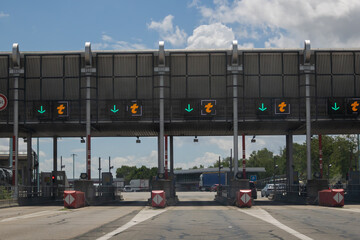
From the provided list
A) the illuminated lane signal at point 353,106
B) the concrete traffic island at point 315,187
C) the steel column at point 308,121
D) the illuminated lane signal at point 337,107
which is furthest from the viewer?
the illuminated lane signal at point 337,107

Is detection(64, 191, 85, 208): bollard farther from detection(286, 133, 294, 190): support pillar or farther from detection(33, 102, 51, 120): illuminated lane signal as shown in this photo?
detection(286, 133, 294, 190): support pillar

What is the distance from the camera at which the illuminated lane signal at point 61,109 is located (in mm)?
43684

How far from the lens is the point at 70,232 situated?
17344 mm

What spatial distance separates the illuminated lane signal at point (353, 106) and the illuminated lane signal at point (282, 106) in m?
4.68

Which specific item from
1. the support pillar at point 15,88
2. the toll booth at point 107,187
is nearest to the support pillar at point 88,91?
the support pillar at point 15,88

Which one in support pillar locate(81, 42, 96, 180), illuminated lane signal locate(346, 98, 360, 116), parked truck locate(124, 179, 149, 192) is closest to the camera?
support pillar locate(81, 42, 96, 180)

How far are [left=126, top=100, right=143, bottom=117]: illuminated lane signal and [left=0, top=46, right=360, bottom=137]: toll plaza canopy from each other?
0.08m

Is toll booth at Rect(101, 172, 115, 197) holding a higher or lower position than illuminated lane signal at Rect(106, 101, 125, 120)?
lower

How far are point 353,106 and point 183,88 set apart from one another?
13.5 m

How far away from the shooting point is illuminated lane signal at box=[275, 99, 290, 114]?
4328 cm

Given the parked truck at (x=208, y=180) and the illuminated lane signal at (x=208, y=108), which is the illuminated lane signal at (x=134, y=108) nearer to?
the illuminated lane signal at (x=208, y=108)

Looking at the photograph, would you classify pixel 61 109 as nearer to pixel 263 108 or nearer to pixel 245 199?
pixel 263 108

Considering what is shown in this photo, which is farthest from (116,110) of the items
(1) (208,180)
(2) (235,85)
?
(1) (208,180)

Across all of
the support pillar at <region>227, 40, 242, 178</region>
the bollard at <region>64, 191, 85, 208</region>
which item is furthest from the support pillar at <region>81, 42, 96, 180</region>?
the support pillar at <region>227, 40, 242, 178</region>
